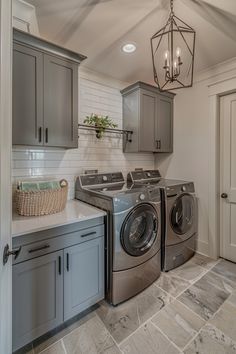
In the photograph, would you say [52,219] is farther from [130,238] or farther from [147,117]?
[147,117]

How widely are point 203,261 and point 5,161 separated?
2723 mm

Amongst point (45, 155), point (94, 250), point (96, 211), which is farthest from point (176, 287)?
point (45, 155)

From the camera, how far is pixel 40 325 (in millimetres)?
1392

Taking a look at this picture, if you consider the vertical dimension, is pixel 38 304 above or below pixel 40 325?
above

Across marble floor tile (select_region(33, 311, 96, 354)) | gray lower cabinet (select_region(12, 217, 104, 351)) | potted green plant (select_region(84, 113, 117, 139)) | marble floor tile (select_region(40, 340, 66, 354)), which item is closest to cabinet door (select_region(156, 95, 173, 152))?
potted green plant (select_region(84, 113, 117, 139))

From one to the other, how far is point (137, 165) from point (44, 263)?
2.13 meters

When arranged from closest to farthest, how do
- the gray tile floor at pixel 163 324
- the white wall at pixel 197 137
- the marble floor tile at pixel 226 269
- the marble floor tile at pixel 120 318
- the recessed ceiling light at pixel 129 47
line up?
the gray tile floor at pixel 163 324 < the marble floor tile at pixel 120 318 < the recessed ceiling light at pixel 129 47 < the marble floor tile at pixel 226 269 < the white wall at pixel 197 137

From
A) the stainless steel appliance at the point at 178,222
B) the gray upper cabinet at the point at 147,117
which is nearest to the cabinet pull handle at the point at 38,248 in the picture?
the stainless steel appliance at the point at 178,222

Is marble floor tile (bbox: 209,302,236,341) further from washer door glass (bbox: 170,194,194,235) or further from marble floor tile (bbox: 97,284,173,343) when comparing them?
washer door glass (bbox: 170,194,194,235)

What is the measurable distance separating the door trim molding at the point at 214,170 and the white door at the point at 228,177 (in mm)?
52

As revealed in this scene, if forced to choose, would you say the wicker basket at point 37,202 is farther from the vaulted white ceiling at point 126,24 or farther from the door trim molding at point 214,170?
the door trim molding at point 214,170

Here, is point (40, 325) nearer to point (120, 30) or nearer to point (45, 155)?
point (45, 155)

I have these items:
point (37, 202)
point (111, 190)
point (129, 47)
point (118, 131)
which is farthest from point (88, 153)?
point (129, 47)

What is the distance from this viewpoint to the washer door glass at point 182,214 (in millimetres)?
2369
